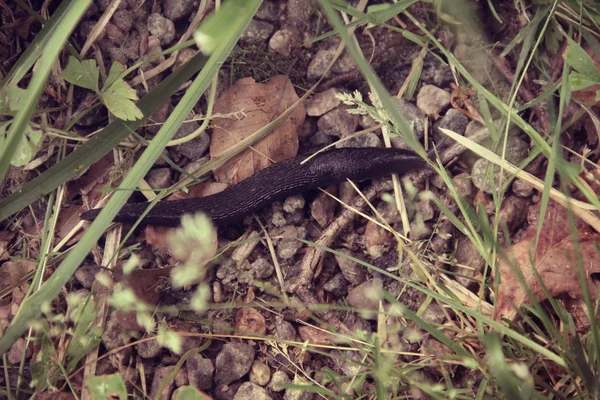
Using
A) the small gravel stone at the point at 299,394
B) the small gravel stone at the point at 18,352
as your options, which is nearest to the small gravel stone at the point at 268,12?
the small gravel stone at the point at 299,394

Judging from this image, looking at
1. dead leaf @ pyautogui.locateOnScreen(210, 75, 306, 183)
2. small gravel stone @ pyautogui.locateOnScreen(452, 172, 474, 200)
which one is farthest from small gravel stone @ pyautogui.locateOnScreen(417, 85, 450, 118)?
dead leaf @ pyautogui.locateOnScreen(210, 75, 306, 183)

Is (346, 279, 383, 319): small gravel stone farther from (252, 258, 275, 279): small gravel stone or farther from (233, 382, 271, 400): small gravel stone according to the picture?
(233, 382, 271, 400): small gravel stone

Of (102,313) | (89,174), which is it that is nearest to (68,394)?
(102,313)

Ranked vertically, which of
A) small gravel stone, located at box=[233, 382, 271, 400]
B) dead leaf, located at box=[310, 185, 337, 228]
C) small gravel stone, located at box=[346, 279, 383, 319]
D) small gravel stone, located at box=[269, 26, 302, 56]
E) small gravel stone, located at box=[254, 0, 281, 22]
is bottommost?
small gravel stone, located at box=[233, 382, 271, 400]

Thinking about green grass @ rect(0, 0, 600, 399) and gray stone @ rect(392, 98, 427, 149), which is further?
gray stone @ rect(392, 98, 427, 149)

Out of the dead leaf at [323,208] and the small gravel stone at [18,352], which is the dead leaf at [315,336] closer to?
the dead leaf at [323,208]

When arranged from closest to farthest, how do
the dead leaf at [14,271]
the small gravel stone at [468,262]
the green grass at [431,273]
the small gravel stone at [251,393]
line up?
the green grass at [431,273] → the small gravel stone at [251,393] → the small gravel stone at [468,262] → the dead leaf at [14,271]

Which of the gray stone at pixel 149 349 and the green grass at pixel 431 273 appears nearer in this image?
the green grass at pixel 431 273
